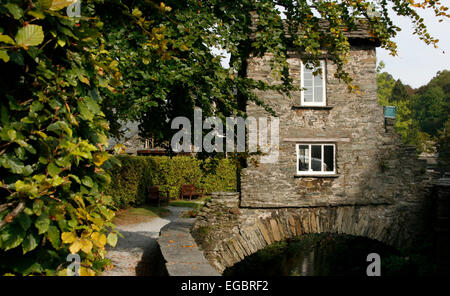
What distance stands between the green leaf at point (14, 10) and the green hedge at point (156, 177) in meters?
11.4

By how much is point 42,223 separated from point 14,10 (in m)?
0.96

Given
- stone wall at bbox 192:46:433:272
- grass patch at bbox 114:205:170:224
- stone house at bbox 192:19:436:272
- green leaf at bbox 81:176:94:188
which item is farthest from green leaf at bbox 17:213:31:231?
grass patch at bbox 114:205:170:224

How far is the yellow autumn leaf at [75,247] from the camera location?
5.53ft

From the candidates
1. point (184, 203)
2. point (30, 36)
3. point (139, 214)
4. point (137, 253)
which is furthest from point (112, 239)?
point (184, 203)

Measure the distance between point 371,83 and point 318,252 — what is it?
8594 millimetres

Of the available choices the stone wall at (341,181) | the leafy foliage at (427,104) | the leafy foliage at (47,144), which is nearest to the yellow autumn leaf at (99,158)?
the leafy foliage at (47,144)

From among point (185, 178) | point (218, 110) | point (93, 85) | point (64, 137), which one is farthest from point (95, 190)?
point (185, 178)

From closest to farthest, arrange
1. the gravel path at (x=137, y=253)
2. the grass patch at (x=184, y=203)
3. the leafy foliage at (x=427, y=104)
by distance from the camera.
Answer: the gravel path at (x=137, y=253)
the grass patch at (x=184, y=203)
the leafy foliage at (x=427, y=104)

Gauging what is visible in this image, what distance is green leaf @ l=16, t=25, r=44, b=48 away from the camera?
1552 millimetres

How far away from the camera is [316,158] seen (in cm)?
1214

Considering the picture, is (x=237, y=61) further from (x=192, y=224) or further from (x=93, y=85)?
(x=192, y=224)

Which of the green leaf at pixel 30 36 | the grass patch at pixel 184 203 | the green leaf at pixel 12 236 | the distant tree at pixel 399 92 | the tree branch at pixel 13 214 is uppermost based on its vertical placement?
the distant tree at pixel 399 92

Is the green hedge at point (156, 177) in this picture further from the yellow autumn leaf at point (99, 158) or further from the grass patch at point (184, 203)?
the yellow autumn leaf at point (99, 158)

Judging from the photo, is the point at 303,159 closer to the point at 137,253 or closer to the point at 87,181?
the point at 137,253
